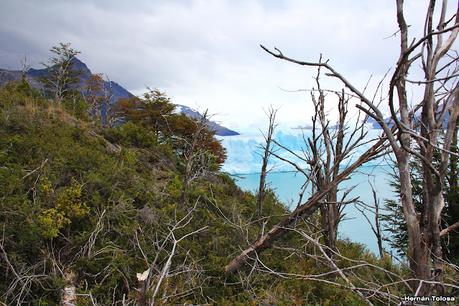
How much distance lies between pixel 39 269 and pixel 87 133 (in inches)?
213

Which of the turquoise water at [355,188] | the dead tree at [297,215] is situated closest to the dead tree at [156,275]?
the dead tree at [297,215]

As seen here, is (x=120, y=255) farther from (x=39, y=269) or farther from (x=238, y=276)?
(x=238, y=276)

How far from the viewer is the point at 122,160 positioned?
847 centimetres

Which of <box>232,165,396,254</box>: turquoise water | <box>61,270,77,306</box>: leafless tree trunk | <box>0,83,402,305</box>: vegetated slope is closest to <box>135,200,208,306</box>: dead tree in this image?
<box>0,83,402,305</box>: vegetated slope

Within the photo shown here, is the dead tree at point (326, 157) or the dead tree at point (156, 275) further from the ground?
the dead tree at point (326, 157)

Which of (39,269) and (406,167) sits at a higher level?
(406,167)

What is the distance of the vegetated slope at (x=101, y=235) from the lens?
4711 millimetres

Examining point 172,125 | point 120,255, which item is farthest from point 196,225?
point 172,125

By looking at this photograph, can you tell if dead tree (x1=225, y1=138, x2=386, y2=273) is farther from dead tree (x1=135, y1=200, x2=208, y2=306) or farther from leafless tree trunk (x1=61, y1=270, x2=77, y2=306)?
leafless tree trunk (x1=61, y1=270, x2=77, y2=306)

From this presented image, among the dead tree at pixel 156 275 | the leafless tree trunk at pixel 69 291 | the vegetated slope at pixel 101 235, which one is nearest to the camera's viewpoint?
the dead tree at pixel 156 275

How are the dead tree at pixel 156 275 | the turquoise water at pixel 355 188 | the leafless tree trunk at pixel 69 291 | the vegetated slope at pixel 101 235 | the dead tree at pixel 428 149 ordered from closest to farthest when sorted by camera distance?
the dead tree at pixel 428 149, the dead tree at pixel 156 275, the turquoise water at pixel 355 188, the leafless tree trunk at pixel 69 291, the vegetated slope at pixel 101 235

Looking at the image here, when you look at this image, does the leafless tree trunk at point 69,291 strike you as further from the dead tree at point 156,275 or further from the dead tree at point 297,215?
the dead tree at point 297,215

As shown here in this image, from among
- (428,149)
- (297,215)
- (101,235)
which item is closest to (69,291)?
(101,235)

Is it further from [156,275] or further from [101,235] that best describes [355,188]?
[101,235]
